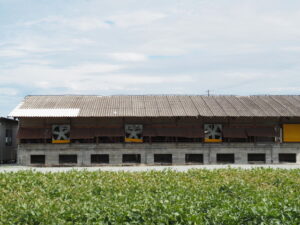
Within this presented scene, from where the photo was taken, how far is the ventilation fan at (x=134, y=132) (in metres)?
36.5

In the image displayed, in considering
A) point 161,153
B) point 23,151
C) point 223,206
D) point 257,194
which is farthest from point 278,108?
point 223,206

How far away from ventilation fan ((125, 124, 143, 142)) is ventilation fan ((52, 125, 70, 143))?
5.13m

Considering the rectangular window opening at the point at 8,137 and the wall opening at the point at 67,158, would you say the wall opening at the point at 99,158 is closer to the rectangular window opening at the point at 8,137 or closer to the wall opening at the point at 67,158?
the wall opening at the point at 67,158

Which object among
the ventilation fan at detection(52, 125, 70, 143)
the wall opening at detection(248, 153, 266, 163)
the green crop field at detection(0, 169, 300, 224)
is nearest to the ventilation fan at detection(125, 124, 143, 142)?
the ventilation fan at detection(52, 125, 70, 143)

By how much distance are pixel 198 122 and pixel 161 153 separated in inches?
174

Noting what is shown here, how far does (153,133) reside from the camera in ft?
119

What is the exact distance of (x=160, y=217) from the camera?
36.8 feet

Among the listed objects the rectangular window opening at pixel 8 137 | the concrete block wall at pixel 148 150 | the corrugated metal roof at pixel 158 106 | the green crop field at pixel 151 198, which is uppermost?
the corrugated metal roof at pixel 158 106

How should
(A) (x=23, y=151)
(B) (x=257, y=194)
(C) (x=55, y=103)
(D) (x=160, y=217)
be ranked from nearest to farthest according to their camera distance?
(D) (x=160, y=217), (B) (x=257, y=194), (A) (x=23, y=151), (C) (x=55, y=103)

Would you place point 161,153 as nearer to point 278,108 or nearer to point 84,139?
point 84,139

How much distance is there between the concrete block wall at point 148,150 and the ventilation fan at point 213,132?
2.01 feet

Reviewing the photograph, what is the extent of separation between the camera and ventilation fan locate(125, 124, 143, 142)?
36.5 meters

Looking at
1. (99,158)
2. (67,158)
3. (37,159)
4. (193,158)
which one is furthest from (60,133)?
(193,158)

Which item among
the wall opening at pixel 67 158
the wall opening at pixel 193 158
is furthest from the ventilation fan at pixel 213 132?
the wall opening at pixel 67 158
